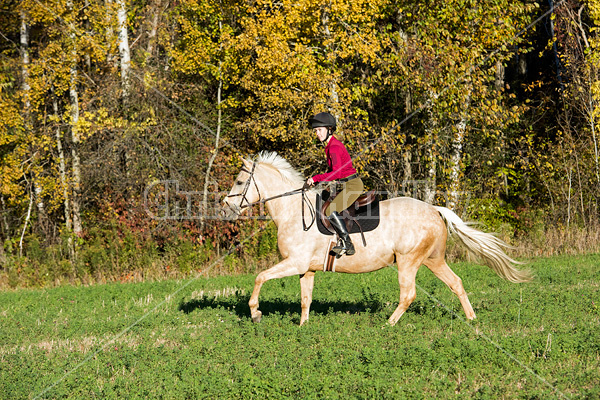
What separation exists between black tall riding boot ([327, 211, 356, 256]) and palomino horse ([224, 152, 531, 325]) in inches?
7.1

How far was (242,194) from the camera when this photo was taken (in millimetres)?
9094

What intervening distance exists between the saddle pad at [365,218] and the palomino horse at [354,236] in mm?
83

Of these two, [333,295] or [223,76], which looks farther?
[223,76]

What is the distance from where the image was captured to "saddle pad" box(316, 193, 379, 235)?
8.91m

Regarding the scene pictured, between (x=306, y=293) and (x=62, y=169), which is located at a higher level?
(x=62, y=169)

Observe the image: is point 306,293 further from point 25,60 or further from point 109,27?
point 25,60

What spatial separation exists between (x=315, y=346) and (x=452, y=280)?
8.75 feet

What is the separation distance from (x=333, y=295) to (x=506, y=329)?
4057mm

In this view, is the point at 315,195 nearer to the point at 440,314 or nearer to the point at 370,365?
the point at 440,314

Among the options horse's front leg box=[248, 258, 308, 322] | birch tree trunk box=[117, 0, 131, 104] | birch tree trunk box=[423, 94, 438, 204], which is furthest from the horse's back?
birch tree trunk box=[117, 0, 131, 104]

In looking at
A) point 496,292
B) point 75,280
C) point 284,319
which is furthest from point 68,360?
point 75,280

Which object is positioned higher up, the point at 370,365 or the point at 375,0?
the point at 375,0

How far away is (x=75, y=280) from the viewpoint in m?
17.0

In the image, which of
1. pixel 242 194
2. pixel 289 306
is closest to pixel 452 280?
pixel 289 306
